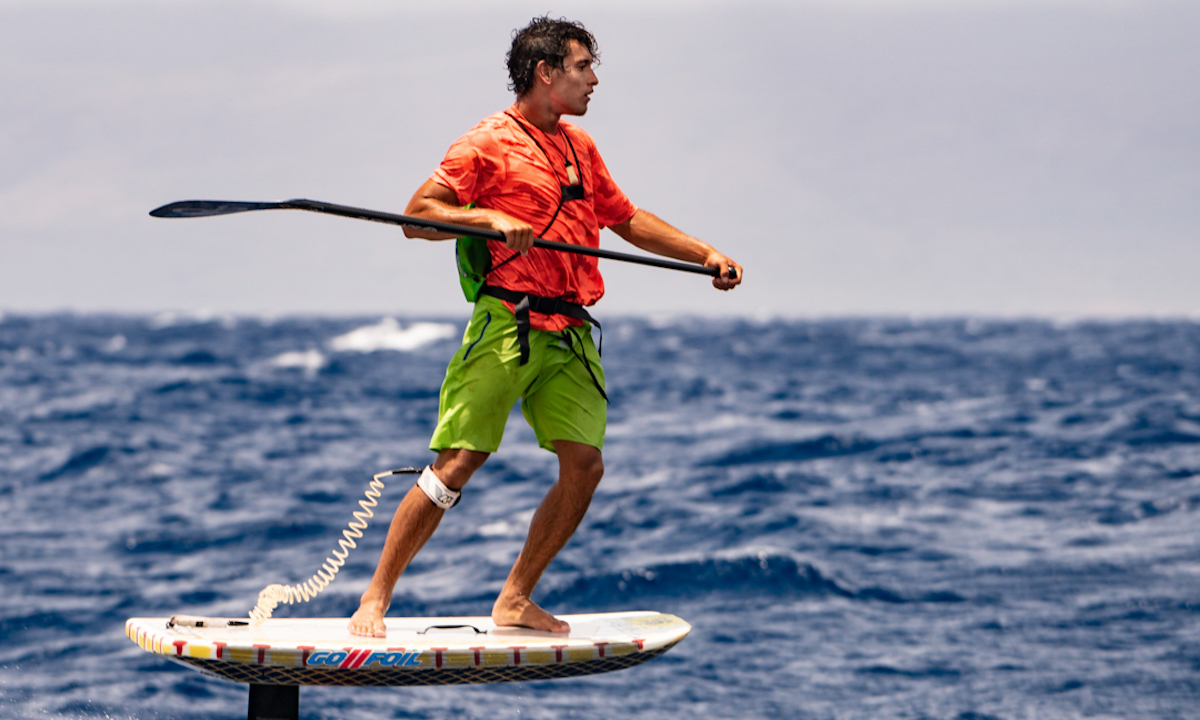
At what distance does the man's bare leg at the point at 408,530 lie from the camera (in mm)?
5789

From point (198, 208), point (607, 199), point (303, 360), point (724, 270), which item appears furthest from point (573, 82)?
point (303, 360)

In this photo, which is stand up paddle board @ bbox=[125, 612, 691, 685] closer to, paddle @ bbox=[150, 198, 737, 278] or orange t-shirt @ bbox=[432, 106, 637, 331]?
orange t-shirt @ bbox=[432, 106, 637, 331]

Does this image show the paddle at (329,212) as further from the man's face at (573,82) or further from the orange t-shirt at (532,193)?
the man's face at (573,82)

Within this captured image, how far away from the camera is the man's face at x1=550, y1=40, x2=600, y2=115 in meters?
5.74

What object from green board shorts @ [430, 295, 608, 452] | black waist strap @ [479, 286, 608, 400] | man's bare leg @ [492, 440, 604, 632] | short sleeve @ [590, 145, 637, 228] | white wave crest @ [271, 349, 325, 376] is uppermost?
short sleeve @ [590, 145, 637, 228]

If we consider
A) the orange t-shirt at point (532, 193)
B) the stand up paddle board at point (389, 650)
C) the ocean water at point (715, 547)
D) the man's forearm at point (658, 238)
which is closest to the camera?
the stand up paddle board at point (389, 650)

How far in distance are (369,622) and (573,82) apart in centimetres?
260

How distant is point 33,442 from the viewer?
26531mm

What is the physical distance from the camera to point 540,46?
576 centimetres

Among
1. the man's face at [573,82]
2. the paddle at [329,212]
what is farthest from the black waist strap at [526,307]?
the man's face at [573,82]

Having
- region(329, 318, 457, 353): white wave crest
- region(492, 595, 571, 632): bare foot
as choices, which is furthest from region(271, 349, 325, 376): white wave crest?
region(492, 595, 571, 632): bare foot

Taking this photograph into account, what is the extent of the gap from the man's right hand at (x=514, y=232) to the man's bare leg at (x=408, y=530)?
1.04m

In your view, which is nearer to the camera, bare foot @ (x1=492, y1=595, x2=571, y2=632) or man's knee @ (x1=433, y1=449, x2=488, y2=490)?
man's knee @ (x1=433, y1=449, x2=488, y2=490)

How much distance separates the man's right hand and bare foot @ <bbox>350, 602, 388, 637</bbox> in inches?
71.1
